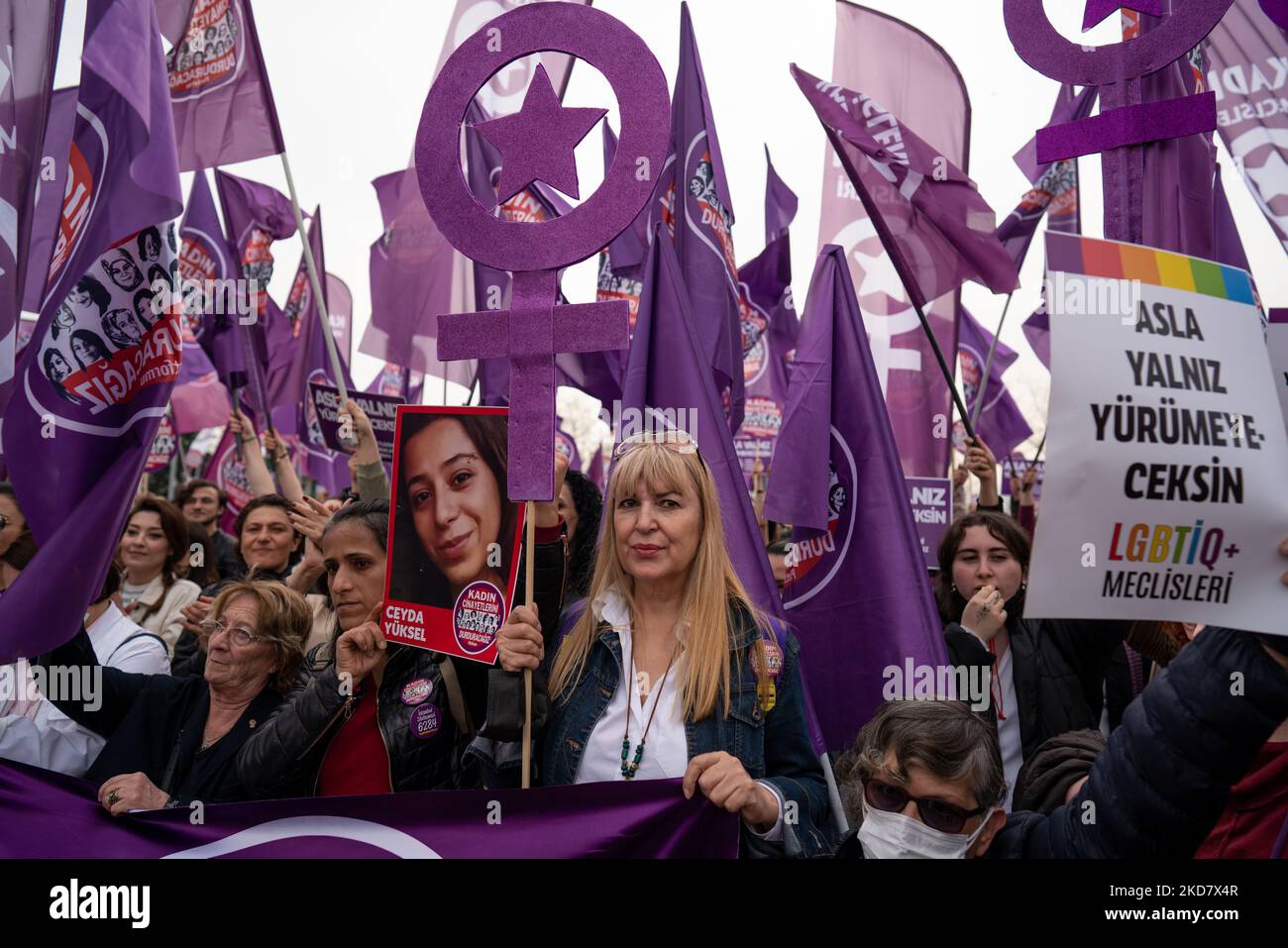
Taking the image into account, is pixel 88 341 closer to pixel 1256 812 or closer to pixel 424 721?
pixel 424 721

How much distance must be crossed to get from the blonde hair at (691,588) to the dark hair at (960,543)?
1737 millimetres

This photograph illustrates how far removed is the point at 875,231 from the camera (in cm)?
689

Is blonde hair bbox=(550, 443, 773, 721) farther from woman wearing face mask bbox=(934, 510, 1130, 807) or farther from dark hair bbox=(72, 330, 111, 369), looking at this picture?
dark hair bbox=(72, 330, 111, 369)

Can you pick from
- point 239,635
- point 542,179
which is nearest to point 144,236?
point 239,635

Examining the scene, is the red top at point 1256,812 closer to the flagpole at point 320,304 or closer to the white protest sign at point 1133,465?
the white protest sign at point 1133,465

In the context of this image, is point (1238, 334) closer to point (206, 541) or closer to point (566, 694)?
point (566, 694)

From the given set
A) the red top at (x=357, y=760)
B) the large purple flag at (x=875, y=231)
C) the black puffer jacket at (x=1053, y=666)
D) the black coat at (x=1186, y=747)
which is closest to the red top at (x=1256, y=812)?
the black coat at (x=1186, y=747)

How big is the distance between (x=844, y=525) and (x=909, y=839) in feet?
6.05

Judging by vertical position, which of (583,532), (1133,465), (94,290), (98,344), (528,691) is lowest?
(528,691)

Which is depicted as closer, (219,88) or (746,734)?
(746,734)

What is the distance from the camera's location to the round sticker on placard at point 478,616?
2783 mm

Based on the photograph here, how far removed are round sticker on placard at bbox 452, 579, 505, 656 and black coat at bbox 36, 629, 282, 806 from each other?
31.4 inches

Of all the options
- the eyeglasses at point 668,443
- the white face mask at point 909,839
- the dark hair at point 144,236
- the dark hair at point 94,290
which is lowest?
the white face mask at point 909,839
